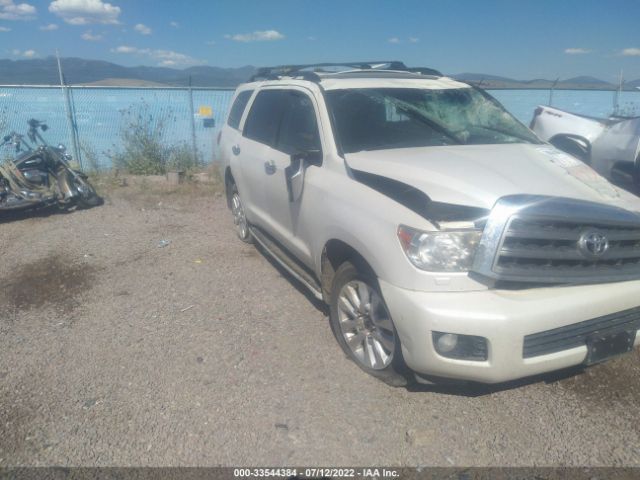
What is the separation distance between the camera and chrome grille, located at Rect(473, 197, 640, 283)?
2668 mm

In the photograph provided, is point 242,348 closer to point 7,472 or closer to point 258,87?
point 7,472

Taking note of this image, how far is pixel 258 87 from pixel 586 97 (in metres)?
13.0

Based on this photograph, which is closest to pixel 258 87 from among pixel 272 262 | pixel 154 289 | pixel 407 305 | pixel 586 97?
pixel 272 262

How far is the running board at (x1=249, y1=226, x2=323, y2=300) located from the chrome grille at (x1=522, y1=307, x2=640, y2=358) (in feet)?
5.39

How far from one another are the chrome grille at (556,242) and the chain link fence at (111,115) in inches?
384

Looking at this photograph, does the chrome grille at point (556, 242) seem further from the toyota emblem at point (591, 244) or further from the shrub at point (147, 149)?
the shrub at point (147, 149)

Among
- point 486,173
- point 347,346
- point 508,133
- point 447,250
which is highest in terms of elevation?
point 508,133

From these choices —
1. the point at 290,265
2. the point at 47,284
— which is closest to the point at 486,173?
the point at 290,265

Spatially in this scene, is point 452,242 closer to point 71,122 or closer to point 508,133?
point 508,133

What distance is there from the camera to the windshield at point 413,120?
387 cm

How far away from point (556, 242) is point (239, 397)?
2.10 meters

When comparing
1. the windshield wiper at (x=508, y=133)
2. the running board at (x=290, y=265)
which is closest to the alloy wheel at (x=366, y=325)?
the running board at (x=290, y=265)

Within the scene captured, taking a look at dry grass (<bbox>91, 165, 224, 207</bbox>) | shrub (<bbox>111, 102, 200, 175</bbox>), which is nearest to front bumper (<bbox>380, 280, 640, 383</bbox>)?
dry grass (<bbox>91, 165, 224, 207</bbox>)

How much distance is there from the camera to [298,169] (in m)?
4.02
